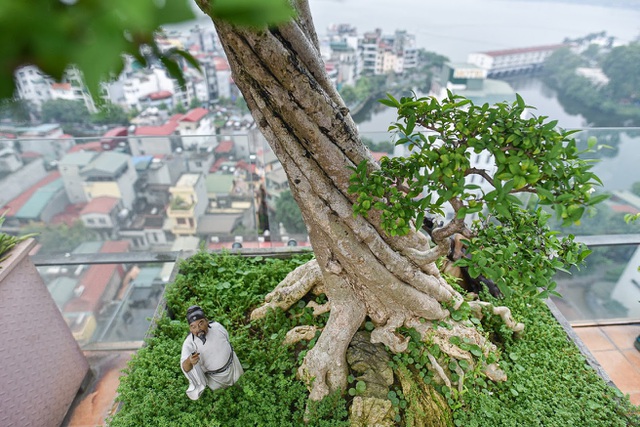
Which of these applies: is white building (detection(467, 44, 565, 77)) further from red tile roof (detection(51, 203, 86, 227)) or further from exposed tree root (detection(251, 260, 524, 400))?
red tile roof (detection(51, 203, 86, 227))

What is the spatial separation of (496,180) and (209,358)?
1830 millimetres

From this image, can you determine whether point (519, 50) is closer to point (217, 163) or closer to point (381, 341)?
point (217, 163)

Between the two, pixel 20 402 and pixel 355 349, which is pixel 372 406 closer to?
pixel 355 349

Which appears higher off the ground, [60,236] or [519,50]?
[519,50]

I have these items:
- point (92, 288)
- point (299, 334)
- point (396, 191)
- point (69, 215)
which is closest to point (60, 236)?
point (69, 215)

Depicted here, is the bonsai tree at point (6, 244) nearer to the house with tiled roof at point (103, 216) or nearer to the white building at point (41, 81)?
the house with tiled roof at point (103, 216)

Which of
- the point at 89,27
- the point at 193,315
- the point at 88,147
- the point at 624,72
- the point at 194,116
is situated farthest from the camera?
the point at 194,116

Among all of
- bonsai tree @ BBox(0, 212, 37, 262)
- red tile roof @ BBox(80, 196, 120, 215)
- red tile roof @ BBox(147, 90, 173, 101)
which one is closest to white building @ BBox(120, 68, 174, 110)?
bonsai tree @ BBox(0, 212, 37, 262)

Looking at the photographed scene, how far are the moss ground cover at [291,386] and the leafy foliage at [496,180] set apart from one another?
1058 millimetres

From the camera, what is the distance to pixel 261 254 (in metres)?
3.40

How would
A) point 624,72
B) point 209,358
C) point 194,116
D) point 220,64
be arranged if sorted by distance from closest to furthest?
point 209,358
point 624,72
point 194,116
point 220,64

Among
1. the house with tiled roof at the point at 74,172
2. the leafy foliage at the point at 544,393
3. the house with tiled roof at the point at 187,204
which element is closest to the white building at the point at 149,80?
the house with tiled roof at the point at 187,204

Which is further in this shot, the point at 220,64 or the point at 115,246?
the point at 220,64

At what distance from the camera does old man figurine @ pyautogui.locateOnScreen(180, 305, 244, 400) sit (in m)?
2.15
